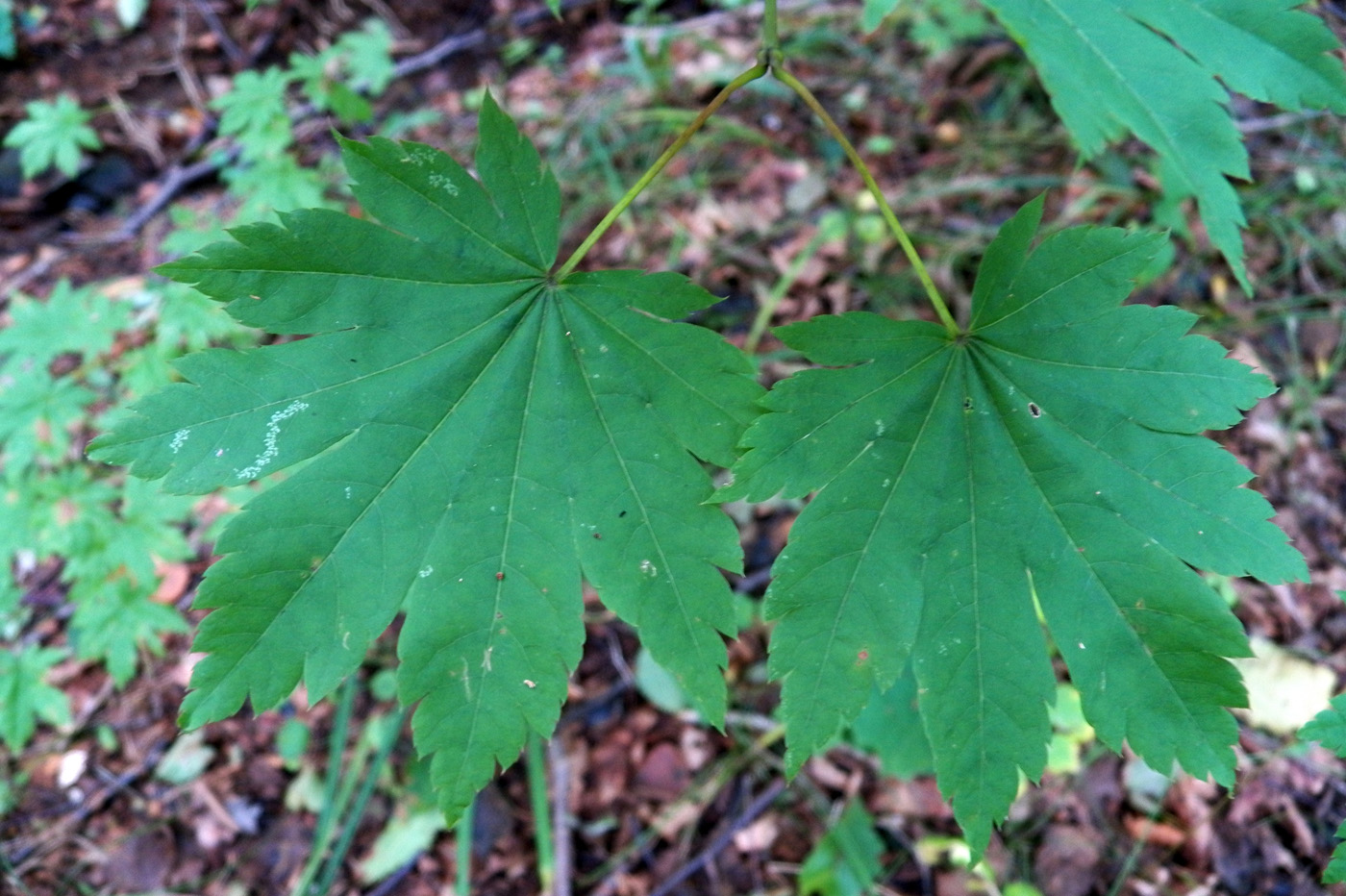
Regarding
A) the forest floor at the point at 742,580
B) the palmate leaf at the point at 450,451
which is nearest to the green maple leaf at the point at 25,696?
the forest floor at the point at 742,580

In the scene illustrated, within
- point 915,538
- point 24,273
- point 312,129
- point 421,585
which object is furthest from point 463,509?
point 24,273

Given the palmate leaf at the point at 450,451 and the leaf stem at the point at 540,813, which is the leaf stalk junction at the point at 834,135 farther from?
the leaf stem at the point at 540,813

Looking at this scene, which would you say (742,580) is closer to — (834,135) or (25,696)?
(834,135)

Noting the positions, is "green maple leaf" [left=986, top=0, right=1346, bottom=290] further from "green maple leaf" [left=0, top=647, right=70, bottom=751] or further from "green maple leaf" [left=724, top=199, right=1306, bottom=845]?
"green maple leaf" [left=0, top=647, right=70, bottom=751]

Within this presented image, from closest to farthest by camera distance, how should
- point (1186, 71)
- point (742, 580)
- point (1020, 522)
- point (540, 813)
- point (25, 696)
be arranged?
1. point (1020, 522)
2. point (1186, 71)
3. point (540, 813)
4. point (25, 696)
5. point (742, 580)

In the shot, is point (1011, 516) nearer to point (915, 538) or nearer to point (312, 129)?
point (915, 538)

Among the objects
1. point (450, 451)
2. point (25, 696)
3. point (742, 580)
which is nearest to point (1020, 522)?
point (450, 451)

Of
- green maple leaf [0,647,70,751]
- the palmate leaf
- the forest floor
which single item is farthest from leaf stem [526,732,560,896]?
green maple leaf [0,647,70,751]
